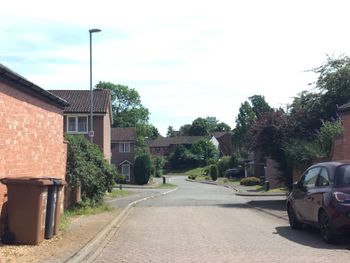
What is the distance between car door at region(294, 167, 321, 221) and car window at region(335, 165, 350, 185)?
0.91 meters

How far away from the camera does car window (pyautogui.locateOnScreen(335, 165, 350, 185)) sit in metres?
12.1

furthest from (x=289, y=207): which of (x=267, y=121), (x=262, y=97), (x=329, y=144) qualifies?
(x=262, y=97)

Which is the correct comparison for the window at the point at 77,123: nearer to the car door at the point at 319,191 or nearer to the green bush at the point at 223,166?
the car door at the point at 319,191

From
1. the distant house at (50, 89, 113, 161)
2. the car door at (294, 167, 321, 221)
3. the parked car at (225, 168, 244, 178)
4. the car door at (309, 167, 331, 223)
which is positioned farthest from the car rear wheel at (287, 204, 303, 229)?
the parked car at (225, 168, 244, 178)

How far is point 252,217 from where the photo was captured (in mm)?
19359

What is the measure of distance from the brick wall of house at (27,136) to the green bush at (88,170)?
239 centimetres

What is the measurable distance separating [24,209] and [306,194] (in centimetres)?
629

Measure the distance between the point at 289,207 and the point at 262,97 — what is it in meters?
98.7

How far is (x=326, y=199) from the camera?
12.0 meters


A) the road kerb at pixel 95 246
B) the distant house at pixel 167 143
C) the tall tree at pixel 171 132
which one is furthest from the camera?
the tall tree at pixel 171 132

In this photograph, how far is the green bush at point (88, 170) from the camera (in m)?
20.2

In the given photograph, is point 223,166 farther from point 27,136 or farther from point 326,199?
point 326,199

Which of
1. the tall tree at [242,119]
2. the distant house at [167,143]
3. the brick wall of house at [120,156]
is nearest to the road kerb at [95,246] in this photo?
the brick wall of house at [120,156]

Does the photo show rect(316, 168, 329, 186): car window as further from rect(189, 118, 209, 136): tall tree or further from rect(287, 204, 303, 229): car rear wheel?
rect(189, 118, 209, 136): tall tree
